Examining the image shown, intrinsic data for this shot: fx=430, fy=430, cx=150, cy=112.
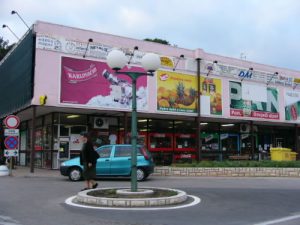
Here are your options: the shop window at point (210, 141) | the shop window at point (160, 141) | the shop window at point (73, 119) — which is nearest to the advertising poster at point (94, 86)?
the shop window at point (73, 119)

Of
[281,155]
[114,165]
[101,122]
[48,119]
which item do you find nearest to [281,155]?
[281,155]

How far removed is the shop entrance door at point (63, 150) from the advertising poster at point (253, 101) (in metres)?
11.0

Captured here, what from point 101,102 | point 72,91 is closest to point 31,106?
point 72,91

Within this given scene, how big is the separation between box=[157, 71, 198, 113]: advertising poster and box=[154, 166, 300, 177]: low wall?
213 inches

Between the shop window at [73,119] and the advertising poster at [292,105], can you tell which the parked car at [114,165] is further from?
the advertising poster at [292,105]

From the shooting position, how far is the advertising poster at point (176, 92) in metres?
25.2

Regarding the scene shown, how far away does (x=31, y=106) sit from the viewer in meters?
21.9

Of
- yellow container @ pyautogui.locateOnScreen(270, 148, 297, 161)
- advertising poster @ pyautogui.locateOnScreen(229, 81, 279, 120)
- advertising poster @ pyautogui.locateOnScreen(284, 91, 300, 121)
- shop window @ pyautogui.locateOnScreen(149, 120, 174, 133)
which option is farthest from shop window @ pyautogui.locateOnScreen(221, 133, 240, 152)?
yellow container @ pyautogui.locateOnScreen(270, 148, 297, 161)

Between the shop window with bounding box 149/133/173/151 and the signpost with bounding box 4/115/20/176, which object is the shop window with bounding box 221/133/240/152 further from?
the signpost with bounding box 4/115/20/176

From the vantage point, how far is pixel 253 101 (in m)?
29.8

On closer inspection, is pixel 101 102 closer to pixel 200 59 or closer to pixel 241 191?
pixel 200 59

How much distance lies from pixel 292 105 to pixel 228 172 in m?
14.2

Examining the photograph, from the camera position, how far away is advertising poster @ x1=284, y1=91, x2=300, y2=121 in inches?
1262

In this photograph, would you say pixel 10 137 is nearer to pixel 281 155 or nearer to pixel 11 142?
pixel 11 142
